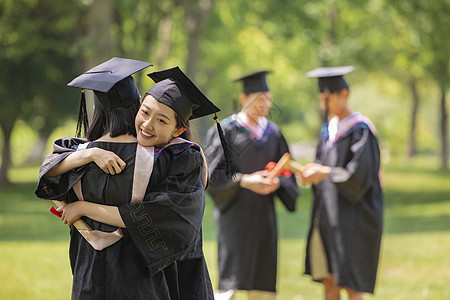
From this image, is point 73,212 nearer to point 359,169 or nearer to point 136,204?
point 136,204

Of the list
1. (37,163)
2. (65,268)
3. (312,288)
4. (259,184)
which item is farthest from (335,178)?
(37,163)

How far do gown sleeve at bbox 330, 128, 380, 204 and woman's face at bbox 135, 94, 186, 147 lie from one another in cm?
295

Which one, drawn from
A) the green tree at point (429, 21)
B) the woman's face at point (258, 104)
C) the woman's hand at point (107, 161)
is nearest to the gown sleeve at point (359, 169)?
the woman's face at point (258, 104)

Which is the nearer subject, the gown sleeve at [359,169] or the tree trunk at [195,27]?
the gown sleeve at [359,169]

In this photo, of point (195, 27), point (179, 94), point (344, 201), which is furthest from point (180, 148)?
point (195, 27)

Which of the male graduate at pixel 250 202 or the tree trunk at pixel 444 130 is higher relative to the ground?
the male graduate at pixel 250 202

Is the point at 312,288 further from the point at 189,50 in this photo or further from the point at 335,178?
the point at 189,50

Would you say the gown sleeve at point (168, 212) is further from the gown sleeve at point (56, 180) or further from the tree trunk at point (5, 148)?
the tree trunk at point (5, 148)

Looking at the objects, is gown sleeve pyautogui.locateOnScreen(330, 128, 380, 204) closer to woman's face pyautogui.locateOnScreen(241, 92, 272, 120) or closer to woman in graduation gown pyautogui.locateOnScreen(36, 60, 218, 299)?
woman's face pyautogui.locateOnScreen(241, 92, 272, 120)

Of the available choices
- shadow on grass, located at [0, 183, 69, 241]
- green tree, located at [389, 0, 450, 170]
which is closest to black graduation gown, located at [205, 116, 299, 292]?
shadow on grass, located at [0, 183, 69, 241]

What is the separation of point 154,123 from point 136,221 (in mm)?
461

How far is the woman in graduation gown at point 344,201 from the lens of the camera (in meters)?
5.79

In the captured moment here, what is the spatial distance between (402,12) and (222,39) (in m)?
11.0

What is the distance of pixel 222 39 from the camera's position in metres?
25.7
